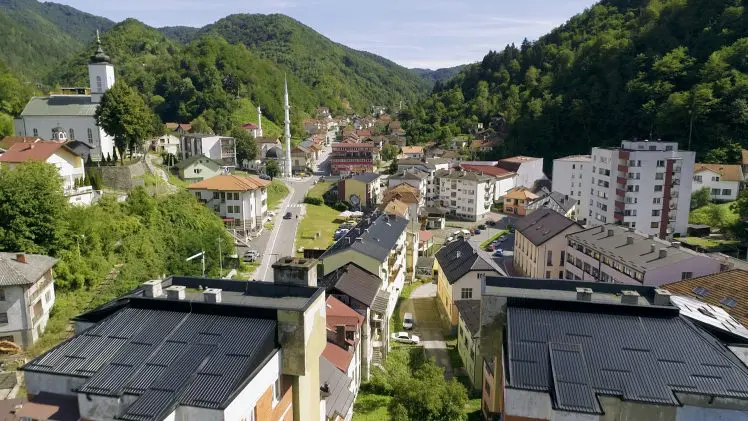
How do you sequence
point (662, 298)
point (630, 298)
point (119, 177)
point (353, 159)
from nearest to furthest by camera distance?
point (630, 298) < point (662, 298) < point (119, 177) < point (353, 159)

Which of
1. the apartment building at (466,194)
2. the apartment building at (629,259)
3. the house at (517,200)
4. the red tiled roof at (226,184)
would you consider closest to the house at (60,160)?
the red tiled roof at (226,184)

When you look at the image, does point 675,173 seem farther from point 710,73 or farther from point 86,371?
point 86,371

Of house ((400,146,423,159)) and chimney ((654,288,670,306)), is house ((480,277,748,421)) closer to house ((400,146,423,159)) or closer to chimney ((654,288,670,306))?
chimney ((654,288,670,306))

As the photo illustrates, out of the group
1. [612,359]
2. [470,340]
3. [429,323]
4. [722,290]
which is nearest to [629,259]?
[722,290]

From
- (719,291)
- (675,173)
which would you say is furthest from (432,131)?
(719,291)

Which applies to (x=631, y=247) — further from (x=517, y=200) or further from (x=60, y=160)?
(x=60, y=160)

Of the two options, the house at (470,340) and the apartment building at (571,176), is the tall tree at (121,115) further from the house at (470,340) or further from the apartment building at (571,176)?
the apartment building at (571,176)

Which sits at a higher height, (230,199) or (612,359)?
(612,359)
